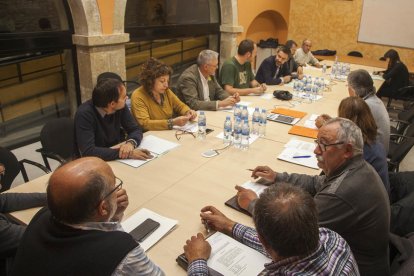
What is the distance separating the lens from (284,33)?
959cm

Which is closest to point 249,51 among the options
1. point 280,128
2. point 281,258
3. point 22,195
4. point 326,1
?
point 280,128

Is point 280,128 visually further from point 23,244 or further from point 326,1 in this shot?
point 326,1

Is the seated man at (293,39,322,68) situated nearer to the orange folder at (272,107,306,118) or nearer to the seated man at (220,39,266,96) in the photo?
the seated man at (220,39,266,96)

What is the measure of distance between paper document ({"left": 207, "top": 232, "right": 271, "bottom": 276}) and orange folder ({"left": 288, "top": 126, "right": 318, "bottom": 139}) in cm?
172

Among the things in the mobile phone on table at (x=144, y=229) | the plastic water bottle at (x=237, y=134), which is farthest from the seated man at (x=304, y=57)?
the mobile phone on table at (x=144, y=229)

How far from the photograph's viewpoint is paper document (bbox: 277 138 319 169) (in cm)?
268

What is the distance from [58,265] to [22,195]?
3.42 feet

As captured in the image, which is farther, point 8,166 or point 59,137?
point 59,137

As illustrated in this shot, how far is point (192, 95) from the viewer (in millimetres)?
3934

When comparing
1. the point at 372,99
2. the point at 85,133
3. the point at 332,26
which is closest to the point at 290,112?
the point at 372,99

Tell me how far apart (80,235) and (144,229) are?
2.16 ft

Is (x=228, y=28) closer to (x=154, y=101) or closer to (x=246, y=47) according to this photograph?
(x=246, y=47)

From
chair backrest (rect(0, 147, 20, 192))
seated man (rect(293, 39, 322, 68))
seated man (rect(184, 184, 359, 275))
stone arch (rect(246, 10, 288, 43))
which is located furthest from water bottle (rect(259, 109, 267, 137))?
stone arch (rect(246, 10, 288, 43))

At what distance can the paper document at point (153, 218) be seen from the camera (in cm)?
179
